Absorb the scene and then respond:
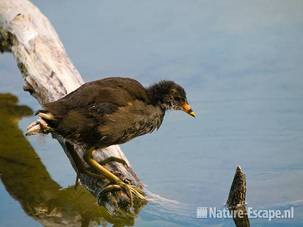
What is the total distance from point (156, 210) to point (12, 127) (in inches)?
101

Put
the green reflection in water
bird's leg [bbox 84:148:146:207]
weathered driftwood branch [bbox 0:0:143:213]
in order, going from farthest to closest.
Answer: the green reflection in water, weathered driftwood branch [bbox 0:0:143:213], bird's leg [bbox 84:148:146:207]

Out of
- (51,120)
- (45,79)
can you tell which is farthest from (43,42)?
(51,120)

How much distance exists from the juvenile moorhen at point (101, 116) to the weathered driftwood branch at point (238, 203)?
0.74 m

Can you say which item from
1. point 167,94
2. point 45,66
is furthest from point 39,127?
point 45,66

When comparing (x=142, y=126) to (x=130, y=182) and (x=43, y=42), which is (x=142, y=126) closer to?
(x=130, y=182)

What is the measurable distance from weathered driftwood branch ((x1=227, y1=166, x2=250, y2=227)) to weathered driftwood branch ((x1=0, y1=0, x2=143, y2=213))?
2.40ft

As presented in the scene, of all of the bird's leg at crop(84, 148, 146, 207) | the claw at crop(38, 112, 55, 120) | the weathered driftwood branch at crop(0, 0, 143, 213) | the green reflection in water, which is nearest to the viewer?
the claw at crop(38, 112, 55, 120)

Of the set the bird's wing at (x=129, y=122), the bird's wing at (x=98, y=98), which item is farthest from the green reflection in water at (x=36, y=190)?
the bird's wing at (x=98, y=98)

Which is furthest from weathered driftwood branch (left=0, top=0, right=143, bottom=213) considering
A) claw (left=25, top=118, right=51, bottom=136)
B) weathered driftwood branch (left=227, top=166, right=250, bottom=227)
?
weathered driftwood branch (left=227, top=166, right=250, bottom=227)

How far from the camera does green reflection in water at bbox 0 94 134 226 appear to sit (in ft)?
20.1

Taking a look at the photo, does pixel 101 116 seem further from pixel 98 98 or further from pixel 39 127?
pixel 39 127

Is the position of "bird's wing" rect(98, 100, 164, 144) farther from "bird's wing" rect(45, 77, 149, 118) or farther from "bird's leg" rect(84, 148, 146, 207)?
"bird's leg" rect(84, 148, 146, 207)

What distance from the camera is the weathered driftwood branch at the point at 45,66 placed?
237 inches

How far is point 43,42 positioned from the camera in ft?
24.5
